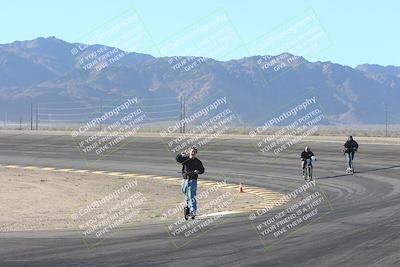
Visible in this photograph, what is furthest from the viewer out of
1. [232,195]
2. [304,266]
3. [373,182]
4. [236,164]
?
[236,164]

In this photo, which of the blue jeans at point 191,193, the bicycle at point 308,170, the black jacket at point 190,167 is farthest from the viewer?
the bicycle at point 308,170

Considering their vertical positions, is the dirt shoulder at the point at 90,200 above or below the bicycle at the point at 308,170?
above

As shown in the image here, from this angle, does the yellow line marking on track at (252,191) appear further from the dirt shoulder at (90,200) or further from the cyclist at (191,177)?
the cyclist at (191,177)

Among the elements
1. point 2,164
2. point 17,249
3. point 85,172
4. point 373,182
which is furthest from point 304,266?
point 2,164

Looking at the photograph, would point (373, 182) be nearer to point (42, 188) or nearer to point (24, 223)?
point (42, 188)

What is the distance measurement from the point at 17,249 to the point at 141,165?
2581cm

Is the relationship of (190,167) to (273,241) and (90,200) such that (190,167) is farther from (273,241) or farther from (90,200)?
(90,200)

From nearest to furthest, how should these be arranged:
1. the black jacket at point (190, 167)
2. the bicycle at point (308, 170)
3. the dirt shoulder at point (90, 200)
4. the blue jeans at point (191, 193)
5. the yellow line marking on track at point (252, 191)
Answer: the blue jeans at point (191, 193), the black jacket at point (190, 167), the dirt shoulder at point (90, 200), the yellow line marking on track at point (252, 191), the bicycle at point (308, 170)

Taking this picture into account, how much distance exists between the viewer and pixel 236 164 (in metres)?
37.8

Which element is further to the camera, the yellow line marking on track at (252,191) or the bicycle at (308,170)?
the bicycle at (308,170)

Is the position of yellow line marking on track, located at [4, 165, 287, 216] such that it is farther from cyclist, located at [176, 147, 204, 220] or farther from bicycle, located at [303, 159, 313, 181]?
bicycle, located at [303, 159, 313, 181]

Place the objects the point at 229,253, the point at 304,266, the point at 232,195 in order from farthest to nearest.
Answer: the point at 232,195 < the point at 229,253 < the point at 304,266

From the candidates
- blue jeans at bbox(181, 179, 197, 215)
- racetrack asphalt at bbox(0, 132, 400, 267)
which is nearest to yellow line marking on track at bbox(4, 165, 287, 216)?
racetrack asphalt at bbox(0, 132, 400, 267)

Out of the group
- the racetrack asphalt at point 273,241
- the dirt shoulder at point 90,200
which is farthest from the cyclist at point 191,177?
the racetrack asphalt at point 273,241
